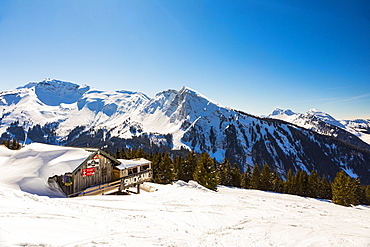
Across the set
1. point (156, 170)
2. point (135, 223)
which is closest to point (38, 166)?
point (135, 223)

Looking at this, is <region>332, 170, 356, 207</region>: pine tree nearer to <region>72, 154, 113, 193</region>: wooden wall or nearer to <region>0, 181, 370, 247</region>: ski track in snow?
<region>0, 181, 370, 247</region>: ski track in snow

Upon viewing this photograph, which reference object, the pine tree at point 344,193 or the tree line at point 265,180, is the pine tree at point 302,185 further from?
the pine tree at point 344,193

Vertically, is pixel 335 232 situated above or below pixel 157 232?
below

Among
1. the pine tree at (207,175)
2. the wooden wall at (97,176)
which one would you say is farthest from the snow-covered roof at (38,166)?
the pine tree at (207,175)

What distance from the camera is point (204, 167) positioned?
41938 millimetres

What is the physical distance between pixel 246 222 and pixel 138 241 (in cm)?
858

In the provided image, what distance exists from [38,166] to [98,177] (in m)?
5.89

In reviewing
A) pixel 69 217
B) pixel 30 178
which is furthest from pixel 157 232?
pixel 30 178

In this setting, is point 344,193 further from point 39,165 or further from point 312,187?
point 39,165

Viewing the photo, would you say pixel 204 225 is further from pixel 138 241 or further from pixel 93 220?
pixel 93 220

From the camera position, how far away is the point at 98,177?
22156 mm

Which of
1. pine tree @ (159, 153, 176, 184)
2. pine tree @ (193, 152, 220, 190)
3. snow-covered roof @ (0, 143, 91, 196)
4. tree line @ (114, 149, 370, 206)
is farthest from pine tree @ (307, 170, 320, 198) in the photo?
snow-covered roof @ (0, 143, 91, 196)

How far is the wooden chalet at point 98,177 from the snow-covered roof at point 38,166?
22.9 inches

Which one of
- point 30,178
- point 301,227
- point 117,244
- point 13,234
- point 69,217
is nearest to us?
point 13,234
